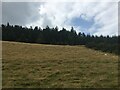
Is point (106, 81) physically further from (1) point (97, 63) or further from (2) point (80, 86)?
(1) point (97, 63)

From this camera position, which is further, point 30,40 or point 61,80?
point 30,40

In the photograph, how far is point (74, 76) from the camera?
79.8ft

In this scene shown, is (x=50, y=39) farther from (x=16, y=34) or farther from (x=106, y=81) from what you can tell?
(x=106, y=81)

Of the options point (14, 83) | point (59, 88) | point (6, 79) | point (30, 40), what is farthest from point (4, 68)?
point (30, 40)

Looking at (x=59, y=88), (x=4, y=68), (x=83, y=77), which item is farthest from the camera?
(x=4, y=68)

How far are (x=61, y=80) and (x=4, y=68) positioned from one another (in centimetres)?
707

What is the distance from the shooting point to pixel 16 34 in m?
89.7

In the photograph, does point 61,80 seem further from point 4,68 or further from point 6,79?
point 4,68

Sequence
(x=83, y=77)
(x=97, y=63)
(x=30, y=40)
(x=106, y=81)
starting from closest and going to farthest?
1. (x=106, y=81)
2. (x=83, y=77)
3. (x=97, y=63)
4. (x=30, y=40)

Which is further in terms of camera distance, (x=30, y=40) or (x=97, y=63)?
(x=30, y=40)

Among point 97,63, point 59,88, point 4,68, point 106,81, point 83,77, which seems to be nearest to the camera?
point 59,88

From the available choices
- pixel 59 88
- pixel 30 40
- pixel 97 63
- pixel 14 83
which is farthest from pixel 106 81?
pixel 30 40

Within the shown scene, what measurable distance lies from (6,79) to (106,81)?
23.9 feet

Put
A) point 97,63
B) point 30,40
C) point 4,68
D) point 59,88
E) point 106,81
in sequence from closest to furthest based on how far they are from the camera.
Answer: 1. point 59,88
2. point 106,81
3. point 4,68
4. point 97,63
5. point 30,40
